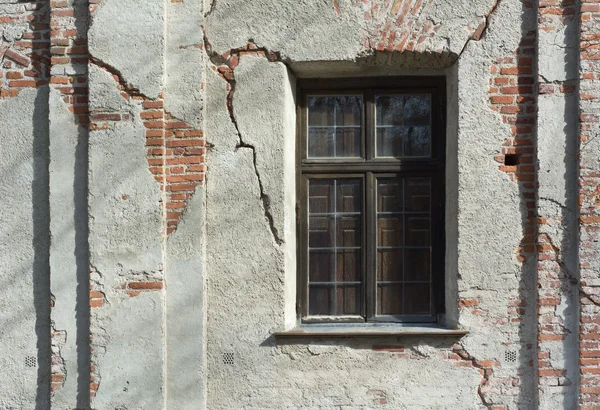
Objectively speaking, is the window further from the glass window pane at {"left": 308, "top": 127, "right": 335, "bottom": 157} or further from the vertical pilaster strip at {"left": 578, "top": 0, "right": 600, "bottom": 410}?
the vertical pilaster strip at {"left": 578, "top": 0, "right": 600, "bottom": 410}

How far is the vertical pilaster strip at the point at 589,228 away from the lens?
13.7 ft

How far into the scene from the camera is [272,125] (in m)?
4.46

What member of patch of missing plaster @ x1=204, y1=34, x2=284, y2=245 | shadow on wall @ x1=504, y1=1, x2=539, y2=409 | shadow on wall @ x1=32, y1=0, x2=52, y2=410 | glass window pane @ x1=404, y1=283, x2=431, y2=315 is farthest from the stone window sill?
shadow on wall @ x1=32, y1=0, x2=52, y2=410

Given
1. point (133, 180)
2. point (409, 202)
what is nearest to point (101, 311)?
point (133, 180)

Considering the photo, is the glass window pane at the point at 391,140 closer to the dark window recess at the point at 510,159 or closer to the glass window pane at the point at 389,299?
the dark window recess at the point at 510,159

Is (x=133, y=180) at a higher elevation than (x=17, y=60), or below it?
below

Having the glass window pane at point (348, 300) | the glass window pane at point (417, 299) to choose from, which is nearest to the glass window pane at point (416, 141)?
the glass window pane at point (417, 299)

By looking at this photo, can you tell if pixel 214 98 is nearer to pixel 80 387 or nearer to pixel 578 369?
pixel 80 387

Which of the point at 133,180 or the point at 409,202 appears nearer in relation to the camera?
the point at 133,180

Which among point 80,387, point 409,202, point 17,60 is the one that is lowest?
point 80,387

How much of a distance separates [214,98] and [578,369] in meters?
3.05

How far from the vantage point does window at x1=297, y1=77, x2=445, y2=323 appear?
4680 millimetres

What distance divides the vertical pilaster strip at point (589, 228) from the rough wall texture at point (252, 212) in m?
0.02

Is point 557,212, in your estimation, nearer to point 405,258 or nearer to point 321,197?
point 405,258
